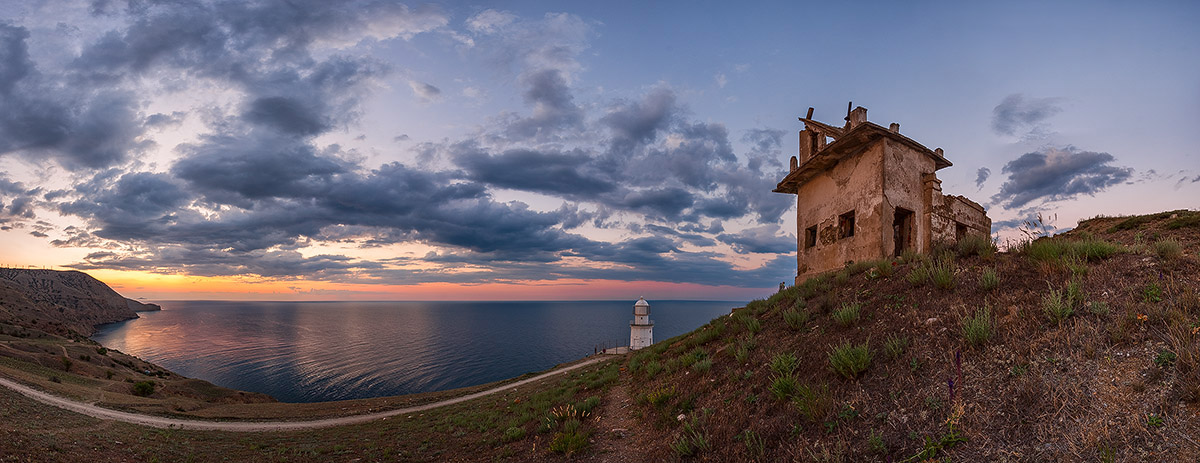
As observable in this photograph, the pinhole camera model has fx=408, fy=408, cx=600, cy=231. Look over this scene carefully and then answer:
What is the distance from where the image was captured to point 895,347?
679 centimetres

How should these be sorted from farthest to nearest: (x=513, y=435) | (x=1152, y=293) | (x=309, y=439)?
1. (x=309, y=439)
2. (x=513, y=435)
3. (x=1152, y=293)

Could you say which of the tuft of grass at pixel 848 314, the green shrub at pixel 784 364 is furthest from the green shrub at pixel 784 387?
the tuft of grass at pixel 848 314

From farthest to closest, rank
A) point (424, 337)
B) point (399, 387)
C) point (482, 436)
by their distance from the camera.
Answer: point (424, 337) → point (399, 387) → point (482, 436)

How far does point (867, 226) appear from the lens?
50.3ft

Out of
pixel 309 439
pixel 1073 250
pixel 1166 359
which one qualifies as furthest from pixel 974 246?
pixel 309 439

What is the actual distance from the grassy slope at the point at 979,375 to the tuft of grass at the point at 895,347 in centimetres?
3

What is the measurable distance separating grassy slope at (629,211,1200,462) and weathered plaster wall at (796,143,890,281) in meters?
5.47

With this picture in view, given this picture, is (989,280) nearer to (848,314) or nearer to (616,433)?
(848,314)

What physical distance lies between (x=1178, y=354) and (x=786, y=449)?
4.27 m

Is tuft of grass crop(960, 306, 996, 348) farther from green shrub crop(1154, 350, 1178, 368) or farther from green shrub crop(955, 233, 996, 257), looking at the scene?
green shrub crop(955, 233, 996, 257)

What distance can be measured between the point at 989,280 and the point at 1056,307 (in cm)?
174

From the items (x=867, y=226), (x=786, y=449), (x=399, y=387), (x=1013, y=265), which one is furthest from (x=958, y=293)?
(x=399, y=387)

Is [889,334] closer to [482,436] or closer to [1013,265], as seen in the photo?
[1013,265]

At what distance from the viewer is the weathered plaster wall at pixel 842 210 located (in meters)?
15.1
